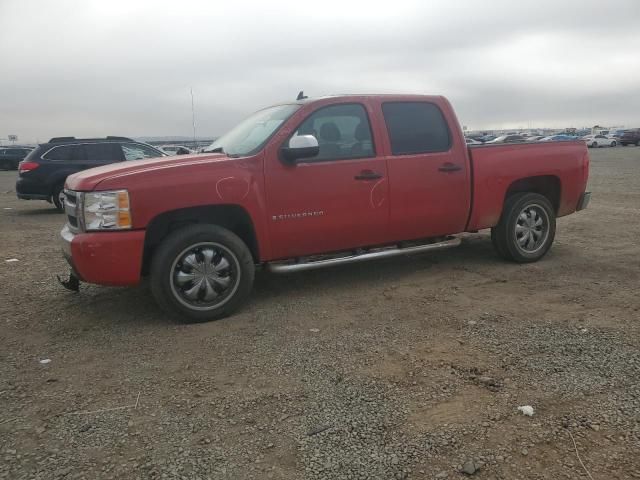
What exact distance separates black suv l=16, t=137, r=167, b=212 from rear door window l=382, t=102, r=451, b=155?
27.4 ft

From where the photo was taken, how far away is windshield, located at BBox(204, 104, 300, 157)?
495 cm

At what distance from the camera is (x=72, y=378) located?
3518 mm

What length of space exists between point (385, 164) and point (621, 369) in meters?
Answer: 2.73

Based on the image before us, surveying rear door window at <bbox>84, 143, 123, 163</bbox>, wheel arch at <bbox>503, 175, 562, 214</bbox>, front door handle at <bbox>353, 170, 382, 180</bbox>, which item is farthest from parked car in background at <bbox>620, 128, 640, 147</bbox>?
front door handle at <bbox>353, 170, 382, 180</bbox>

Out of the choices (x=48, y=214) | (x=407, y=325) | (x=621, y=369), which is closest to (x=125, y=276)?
(x=407, y=325)

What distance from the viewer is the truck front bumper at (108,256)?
4199mm

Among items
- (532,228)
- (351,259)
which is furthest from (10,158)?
(532,228)

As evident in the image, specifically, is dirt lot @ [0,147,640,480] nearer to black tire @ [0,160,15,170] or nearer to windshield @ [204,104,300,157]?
windshield @ [204,104,300,157]

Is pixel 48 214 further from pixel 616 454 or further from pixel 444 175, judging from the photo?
pixel 616 454

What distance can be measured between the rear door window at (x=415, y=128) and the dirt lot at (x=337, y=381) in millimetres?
1406

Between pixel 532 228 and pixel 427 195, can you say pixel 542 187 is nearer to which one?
pixel 532 228

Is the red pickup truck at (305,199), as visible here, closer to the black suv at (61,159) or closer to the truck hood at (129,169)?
the truck hood at (129,169)

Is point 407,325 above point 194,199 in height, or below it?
below

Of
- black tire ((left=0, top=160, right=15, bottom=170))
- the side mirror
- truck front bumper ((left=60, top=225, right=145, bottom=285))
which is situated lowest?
black tire ((left=0, top=160, right=15, bottom=170))
